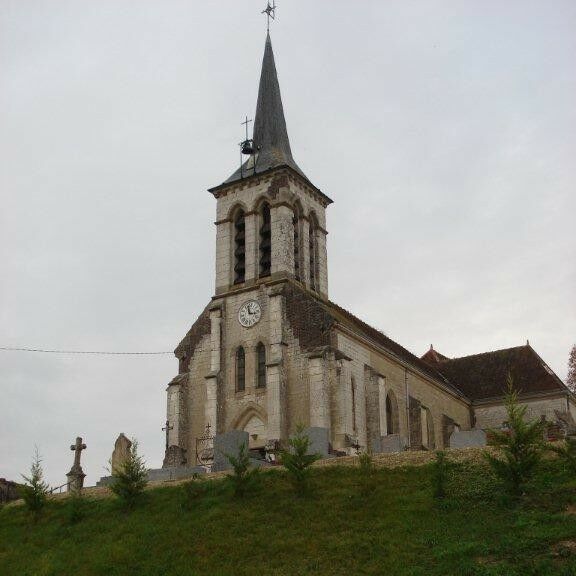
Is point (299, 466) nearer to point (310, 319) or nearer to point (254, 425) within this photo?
point (254, 425)

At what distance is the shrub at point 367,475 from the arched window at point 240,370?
12676 mm

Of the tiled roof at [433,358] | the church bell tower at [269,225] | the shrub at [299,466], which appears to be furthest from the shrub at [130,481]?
the tiled roof at [433,358]

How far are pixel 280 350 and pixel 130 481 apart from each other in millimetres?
12132

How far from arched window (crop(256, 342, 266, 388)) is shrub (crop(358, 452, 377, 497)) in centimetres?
1201

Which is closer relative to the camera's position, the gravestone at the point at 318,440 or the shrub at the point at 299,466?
the shrub at the point at 299,466

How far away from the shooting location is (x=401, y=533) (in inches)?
717

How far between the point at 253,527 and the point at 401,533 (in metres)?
3.47

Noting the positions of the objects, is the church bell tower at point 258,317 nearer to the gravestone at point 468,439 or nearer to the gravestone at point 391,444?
the gravestone at point 391,444

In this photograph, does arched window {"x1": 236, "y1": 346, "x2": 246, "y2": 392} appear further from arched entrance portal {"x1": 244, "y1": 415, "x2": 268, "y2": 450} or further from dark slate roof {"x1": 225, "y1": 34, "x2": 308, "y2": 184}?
dark slate roof {"x1": 225, "y1": 34, "x2": 308, "y2": 184}

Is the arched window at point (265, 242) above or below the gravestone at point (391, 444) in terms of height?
above

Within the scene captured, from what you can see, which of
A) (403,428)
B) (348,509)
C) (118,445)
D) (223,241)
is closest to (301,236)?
(223,241)

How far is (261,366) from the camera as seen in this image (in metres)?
35.4

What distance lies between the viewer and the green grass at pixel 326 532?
16.7m

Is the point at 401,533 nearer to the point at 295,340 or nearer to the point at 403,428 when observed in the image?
the point at 295,340
